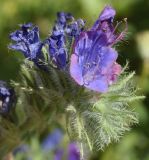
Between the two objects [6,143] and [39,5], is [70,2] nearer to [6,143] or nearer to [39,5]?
[39,5]

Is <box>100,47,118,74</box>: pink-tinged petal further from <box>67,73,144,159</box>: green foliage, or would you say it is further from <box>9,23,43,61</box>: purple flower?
<box>9,23,43,61</box>: purple flower

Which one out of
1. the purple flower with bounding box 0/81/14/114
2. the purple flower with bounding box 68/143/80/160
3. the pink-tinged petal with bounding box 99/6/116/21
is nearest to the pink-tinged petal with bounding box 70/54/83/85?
the pink-tinged petal with bounding box 99/6/116/21

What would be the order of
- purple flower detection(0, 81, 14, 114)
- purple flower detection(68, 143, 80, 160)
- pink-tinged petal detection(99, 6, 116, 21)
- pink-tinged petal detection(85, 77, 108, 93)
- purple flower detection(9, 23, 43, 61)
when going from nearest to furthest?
pink-tinged petal detection(85, 77, 108, 93)
pink-tinged petal detection(99, 6, 116, 21)
purple flower detection(9, 23, 43, 61)
purple flower detection(0, 81, 14, 114)
purple flower detection(68, 143, 80, 160)

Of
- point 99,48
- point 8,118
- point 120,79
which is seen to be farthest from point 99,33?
point 8,118

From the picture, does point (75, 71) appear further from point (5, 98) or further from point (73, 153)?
point (73, 153)

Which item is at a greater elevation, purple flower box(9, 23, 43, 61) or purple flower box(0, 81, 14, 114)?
purple flower box(9, 23, 43, 61)

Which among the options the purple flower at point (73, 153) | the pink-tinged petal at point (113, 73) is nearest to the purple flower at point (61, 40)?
the pink-tinged petal at point (113, 73)

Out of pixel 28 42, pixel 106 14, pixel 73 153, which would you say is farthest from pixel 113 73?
pixel 73 153

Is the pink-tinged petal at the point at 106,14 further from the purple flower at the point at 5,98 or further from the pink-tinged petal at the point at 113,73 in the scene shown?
the purple flower at the point at 5,98
